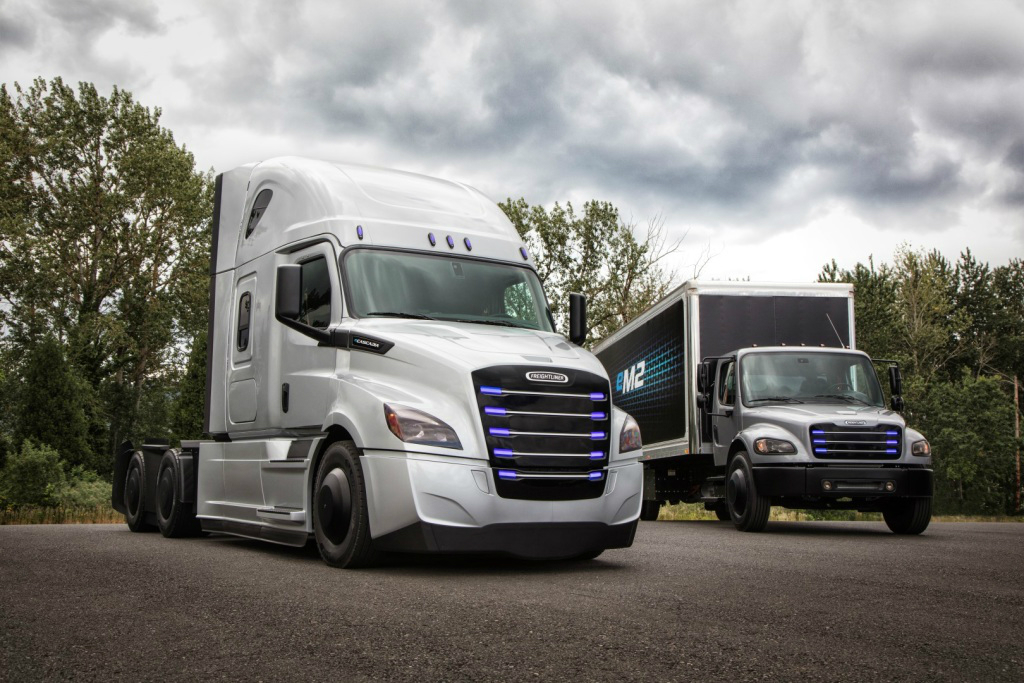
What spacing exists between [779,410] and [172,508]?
7.91 meters

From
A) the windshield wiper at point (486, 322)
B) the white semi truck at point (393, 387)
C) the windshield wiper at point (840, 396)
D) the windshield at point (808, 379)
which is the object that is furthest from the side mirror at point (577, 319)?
the windshield wiper at point (840, 396)

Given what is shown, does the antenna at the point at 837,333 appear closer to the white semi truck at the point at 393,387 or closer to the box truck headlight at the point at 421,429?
the white semi truck at the point at 393,387

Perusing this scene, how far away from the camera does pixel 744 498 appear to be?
553 inches

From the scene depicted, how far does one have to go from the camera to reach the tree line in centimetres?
3469

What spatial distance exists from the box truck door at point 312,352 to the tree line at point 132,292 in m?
22.6

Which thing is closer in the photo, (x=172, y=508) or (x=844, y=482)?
(x=172, y=508)

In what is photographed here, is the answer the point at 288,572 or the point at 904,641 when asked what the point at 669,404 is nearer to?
the point at 288,572

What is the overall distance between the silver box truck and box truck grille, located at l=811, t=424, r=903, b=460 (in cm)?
1

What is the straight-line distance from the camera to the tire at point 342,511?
7.89m

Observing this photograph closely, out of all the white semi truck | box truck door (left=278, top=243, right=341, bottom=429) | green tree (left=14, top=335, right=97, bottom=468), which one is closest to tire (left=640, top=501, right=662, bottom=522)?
the white semi truck

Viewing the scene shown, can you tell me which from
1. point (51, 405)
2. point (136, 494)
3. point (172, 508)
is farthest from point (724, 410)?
point (51, 405)

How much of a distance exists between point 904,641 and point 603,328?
39878mm

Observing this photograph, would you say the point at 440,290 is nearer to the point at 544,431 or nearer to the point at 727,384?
the point at 544,431

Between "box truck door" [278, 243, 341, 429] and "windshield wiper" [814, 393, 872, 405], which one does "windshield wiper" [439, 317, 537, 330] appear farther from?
"windshield wiper" [814, 393, 872, 405]
